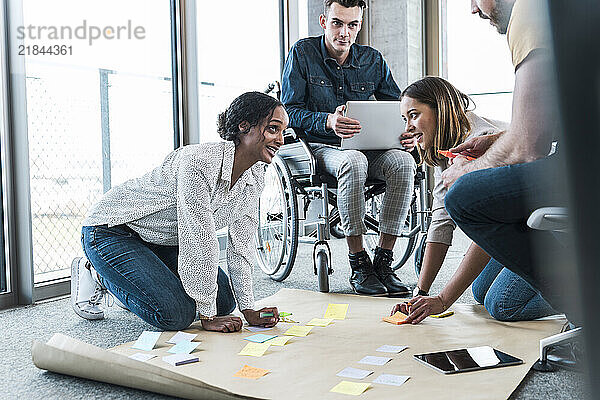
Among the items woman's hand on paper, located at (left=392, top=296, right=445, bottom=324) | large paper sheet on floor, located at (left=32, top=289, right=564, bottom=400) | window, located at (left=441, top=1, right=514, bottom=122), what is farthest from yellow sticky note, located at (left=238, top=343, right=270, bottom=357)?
Answer: window, located at (left=441, top=1, right=514, bottom=122)

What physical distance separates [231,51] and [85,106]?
130 centimetres

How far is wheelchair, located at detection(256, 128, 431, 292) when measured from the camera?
2539 millimetres

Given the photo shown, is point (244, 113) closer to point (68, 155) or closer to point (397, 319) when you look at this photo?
point (397, 319)

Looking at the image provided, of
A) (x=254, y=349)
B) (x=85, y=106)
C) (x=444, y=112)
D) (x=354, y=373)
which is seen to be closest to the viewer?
(x=354, y=373)

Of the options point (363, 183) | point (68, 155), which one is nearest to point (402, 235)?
point (363, 183)

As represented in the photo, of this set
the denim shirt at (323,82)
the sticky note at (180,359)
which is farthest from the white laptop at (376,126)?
the sticky note at (180,359)

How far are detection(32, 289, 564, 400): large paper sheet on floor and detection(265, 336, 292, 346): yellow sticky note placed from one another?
2cm

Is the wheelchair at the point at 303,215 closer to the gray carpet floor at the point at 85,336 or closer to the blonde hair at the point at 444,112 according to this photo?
the gray carpet floor at the point at 85,336

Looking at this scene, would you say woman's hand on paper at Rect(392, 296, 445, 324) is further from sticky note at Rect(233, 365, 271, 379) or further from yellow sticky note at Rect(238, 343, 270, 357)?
sticky note at Rect(233, 365, 271, 379)

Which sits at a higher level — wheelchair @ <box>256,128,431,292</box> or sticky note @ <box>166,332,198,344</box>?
wheelchair @ <box>256,128,431,292</box>

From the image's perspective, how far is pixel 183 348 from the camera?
169cm

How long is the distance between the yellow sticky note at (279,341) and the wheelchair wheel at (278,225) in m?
0.87

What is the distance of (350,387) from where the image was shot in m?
1.37

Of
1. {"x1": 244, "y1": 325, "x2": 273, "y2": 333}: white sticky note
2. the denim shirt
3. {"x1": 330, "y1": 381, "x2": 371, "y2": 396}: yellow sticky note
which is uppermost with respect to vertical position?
the denim shirt
